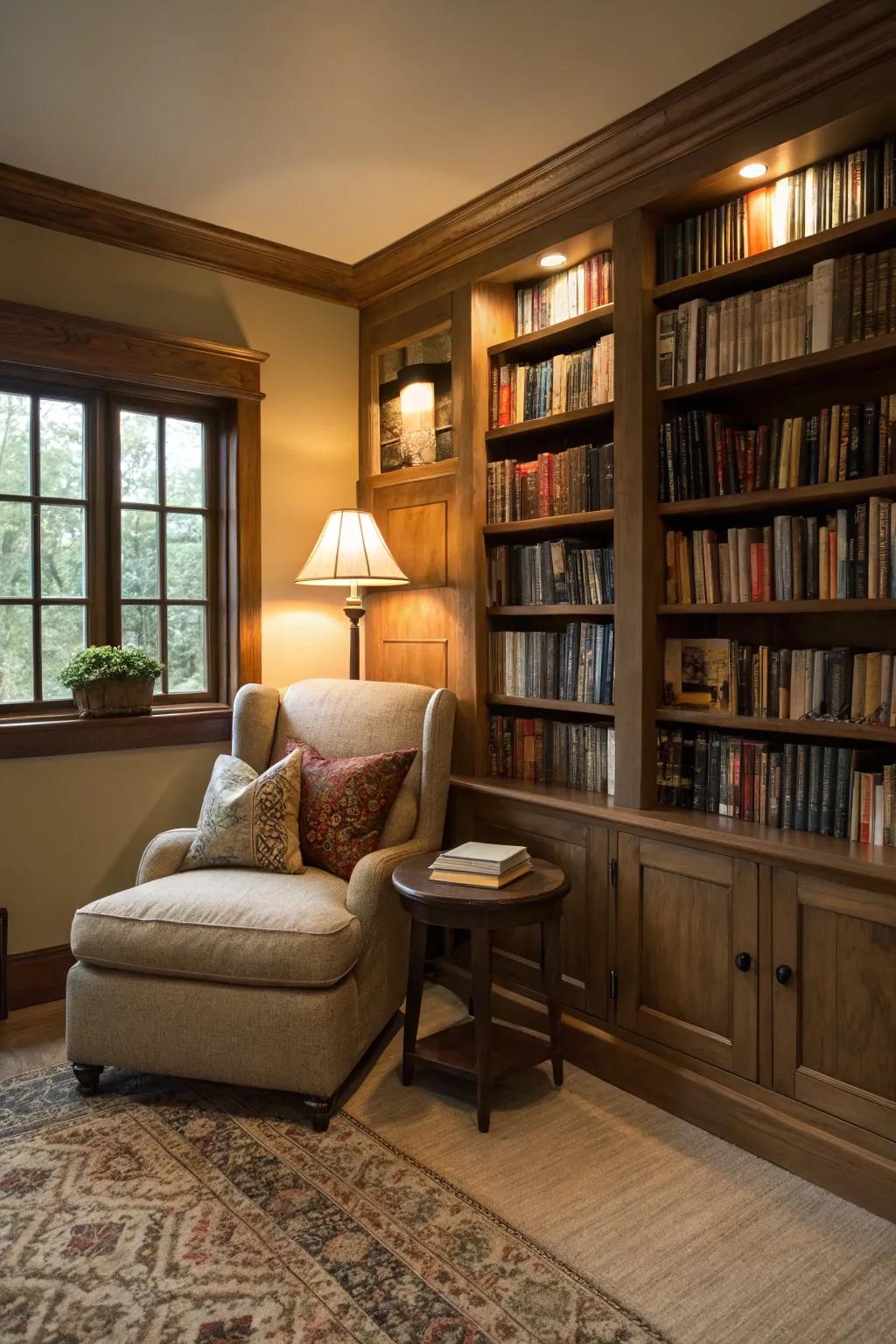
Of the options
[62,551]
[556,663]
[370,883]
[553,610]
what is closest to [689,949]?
[370,883]

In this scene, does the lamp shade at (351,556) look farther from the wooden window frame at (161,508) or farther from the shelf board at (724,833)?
the shelf board at (724,833)

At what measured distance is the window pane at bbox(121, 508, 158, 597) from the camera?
336 centimetres

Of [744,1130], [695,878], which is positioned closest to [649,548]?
[695,878]

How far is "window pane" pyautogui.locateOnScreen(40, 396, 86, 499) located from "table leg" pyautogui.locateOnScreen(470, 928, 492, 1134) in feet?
6.82

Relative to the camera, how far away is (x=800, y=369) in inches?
90.7

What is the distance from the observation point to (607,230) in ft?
8.98

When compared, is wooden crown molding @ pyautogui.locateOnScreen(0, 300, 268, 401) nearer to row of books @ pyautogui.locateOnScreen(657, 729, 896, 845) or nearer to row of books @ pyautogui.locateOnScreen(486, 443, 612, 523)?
row of books @ pyautogui.locateOnScreen(486, 443, 612, 523)

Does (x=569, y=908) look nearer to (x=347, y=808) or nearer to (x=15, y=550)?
(x=347, y=808)

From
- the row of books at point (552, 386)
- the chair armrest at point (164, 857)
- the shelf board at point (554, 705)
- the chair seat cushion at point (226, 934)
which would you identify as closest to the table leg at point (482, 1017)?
the chair seat cushion at point (226, 934)

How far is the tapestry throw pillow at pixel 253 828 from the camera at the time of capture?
2.77 meters

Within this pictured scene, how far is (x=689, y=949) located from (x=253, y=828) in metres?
1.27

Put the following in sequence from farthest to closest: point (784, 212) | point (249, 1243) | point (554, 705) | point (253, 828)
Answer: point (554, 705)
point (253, 828)
point (784, 212)
point (249, 1243)

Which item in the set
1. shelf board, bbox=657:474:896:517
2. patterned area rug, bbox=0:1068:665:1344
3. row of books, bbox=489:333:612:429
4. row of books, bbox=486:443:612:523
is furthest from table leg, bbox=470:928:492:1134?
row of books, bbox=489:333:612:429

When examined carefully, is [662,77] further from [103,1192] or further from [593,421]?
[103,1192]
